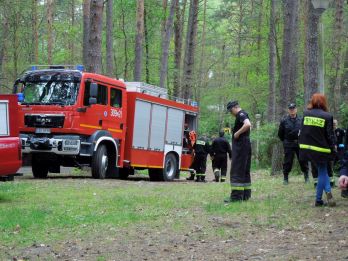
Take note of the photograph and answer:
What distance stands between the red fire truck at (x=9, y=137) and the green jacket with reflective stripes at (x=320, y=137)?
5.53 m

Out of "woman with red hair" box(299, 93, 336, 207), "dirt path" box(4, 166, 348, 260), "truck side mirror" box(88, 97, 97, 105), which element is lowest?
"dirt path" box(4, 166, 348, 260)

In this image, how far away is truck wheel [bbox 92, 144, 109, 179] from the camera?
55.2ft

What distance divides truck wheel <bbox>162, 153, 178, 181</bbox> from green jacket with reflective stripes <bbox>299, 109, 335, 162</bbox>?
11.7m

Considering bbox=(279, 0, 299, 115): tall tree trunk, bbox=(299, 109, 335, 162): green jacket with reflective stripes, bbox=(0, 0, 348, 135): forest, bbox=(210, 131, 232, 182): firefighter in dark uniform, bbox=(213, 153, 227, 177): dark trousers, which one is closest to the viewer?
bbox=(299, 109, 335, 162): green jacket with reflective stripes

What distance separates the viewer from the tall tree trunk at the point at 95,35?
62.3ft

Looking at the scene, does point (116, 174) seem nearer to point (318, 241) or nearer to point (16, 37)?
point (318, 241)

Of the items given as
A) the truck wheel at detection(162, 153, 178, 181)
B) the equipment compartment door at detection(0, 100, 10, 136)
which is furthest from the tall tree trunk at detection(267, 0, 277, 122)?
the equipment compartment door at detection(0, 100, 10, 136)

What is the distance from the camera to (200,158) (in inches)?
880

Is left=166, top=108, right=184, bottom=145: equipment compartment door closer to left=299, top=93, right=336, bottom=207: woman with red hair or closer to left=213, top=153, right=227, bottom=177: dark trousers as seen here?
left=213, top=153, right=227, bottom=177: dark trousers

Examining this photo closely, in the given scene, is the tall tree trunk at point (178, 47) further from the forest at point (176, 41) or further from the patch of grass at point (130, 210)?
the patch of grass at point (130, 210)

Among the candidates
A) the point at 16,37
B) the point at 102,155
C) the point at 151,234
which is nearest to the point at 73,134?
the point at 102,155

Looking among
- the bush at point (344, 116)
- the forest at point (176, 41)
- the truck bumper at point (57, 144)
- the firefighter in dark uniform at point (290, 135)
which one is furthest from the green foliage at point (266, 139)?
the truck bumper at point (57, 144)

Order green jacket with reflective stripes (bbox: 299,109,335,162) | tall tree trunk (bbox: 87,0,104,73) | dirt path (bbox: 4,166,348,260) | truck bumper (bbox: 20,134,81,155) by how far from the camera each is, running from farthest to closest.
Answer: tall tree trunk (bbox: 87,0,104,73), truck bumper (bbox: 20,134,81,155), green jacket with reflective stripes (bbox: 299,109,335,162), dirt path (bbox: 4,166,348,260)

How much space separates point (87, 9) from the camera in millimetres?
27469
